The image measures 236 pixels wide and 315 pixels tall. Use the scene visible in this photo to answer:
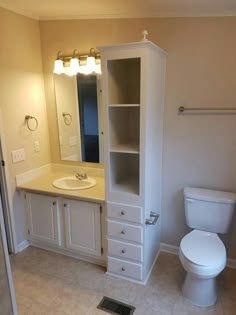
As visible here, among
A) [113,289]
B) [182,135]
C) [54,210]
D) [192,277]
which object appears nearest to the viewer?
[192,277]

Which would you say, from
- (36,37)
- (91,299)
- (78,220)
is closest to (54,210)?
(78,220)

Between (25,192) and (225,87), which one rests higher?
(225,87)

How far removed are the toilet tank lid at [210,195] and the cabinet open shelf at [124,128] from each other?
0.67m

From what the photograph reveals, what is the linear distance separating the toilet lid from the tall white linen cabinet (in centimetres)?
35

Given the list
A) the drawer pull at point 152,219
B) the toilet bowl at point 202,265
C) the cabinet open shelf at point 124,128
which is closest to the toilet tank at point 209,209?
the toilet bowl at point 202,265

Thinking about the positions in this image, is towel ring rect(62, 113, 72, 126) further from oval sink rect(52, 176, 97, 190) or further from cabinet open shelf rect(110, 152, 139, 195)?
cabinet open shelf rect(110, 152, 139, 195)

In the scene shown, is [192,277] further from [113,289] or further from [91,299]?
[91,299]

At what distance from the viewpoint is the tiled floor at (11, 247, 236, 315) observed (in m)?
2.06

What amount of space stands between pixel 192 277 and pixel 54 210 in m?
1.44

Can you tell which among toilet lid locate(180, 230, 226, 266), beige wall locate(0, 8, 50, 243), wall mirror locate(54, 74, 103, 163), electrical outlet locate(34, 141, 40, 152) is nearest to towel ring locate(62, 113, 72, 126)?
wall mirror locate(54, 74, 103, 163)

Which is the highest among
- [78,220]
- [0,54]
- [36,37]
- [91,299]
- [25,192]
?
[36,37]

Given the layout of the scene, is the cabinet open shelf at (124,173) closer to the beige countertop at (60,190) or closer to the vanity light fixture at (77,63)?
the beige countertop at (60,190)

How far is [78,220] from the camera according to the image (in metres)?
2.52

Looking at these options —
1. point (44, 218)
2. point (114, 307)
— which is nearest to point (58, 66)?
point (44, 218)
